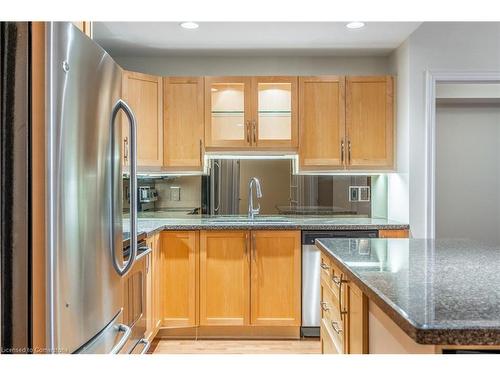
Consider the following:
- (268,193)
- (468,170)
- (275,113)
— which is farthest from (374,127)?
(468,170)

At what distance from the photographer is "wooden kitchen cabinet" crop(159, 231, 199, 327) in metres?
3.29

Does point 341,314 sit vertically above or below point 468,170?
below

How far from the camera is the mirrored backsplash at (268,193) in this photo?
3.87 m

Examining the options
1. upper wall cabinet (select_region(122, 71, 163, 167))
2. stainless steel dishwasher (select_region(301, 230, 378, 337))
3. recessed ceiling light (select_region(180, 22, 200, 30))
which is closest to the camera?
recessed ceiling light (select_region(180, 22, 200, 30))

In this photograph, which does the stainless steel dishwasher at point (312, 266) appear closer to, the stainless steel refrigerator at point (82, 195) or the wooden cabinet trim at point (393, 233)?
the wooden cabinet trim at point (393, 233)

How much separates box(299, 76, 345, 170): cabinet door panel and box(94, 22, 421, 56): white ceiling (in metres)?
0.29

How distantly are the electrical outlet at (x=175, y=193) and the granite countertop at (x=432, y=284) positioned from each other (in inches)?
80.4

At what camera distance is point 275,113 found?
3.65 metres

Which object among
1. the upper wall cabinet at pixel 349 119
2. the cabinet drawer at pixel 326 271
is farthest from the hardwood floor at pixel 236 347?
the upper wall cabinet at pixel 349 119

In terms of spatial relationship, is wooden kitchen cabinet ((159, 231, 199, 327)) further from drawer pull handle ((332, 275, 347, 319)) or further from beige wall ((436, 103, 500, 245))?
beige wall ((436, 103, 500, 245))

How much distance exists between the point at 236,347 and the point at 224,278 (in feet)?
1.66

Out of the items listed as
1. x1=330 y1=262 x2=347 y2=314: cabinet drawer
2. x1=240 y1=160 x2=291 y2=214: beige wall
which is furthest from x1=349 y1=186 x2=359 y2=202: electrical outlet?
x1=330 y1=262 x2=347 y2=314: cabinet drawer

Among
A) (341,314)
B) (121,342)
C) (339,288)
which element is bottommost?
(121,342)

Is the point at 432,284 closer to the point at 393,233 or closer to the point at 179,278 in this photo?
the point at 393,233
